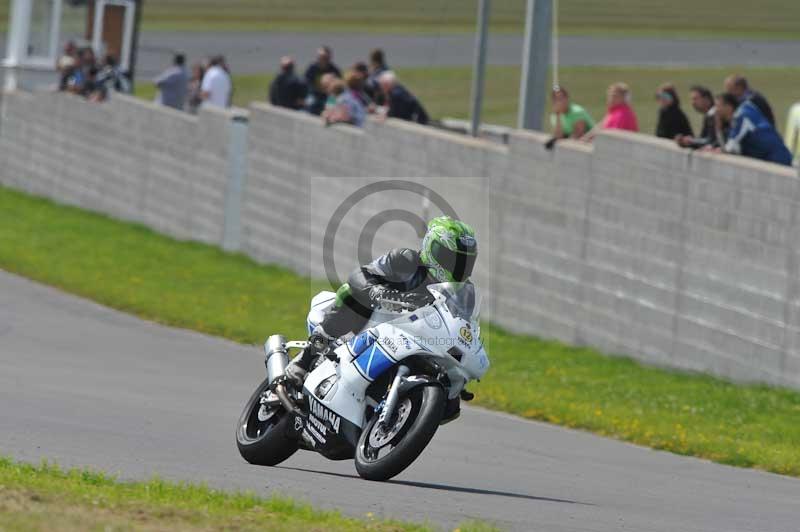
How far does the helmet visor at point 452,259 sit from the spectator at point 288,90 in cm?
1535

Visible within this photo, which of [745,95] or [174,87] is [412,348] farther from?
[174,87]

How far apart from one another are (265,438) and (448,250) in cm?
170

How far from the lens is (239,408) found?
13.2 m

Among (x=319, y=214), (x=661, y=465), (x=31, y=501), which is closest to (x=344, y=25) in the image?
(x=319, y=214)

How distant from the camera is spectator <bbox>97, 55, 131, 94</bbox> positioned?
1170 inches

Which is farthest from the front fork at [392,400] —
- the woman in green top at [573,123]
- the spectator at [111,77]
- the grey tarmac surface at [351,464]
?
the spectator at [111,77]

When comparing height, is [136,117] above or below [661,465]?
above

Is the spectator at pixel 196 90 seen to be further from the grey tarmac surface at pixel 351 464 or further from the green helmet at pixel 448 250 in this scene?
the green helmet at pixel 448 250

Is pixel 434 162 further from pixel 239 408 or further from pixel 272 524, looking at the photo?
pixel 272 524

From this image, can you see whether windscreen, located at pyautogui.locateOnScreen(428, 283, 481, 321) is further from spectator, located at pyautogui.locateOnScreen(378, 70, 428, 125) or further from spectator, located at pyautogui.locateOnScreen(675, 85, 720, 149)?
spectator, located at pyautogui.locateOnScreen(378, 70, 428, 125)

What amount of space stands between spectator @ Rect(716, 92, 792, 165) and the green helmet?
6.61 meters

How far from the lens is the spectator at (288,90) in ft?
80.1

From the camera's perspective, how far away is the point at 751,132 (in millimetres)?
15469

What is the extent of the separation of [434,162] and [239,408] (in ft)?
25.3
